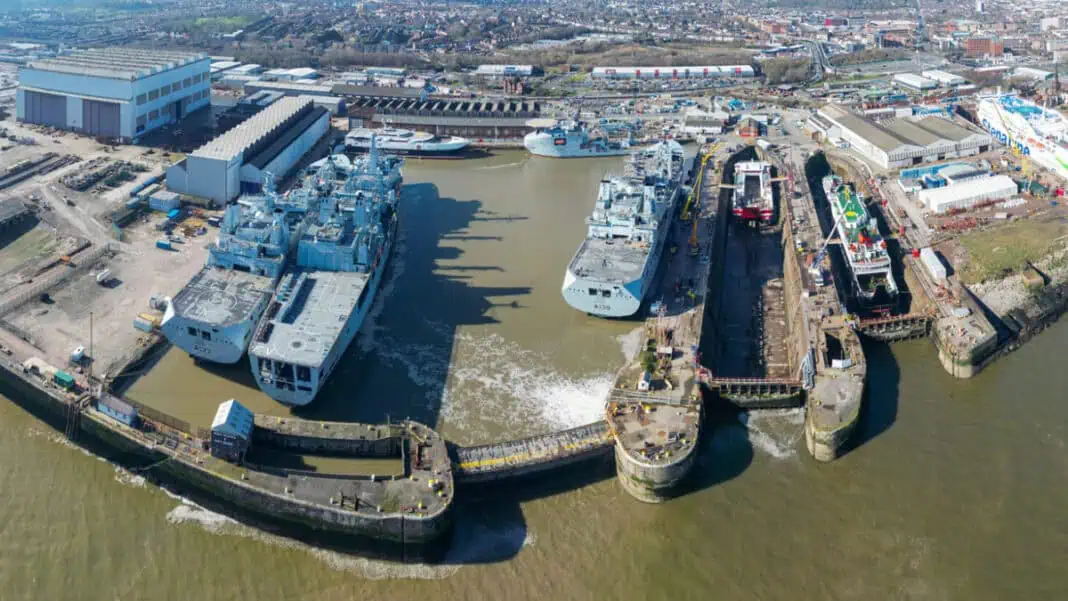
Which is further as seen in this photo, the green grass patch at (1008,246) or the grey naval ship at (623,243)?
the green grass patch at (1008,246)

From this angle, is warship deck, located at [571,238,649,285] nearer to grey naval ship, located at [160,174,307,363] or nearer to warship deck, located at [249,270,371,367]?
warship deck, located at [249,270,371,367]

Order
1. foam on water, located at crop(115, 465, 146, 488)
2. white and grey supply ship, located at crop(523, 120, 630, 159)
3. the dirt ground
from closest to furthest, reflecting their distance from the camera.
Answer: foam on water, located at crop(115, 465, 146, 488) → the dirt ground → white and grey supply ship, located at crop(523, 120, 630, 159)

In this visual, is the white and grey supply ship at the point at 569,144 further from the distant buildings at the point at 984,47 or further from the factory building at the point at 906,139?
the distant buildings at the point at 984,47

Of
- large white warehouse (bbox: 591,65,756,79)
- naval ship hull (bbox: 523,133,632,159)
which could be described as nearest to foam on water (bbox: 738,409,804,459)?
naval ship hull (bbox: 523,133,632,159)

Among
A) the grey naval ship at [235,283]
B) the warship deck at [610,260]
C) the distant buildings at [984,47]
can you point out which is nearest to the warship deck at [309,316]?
the grey naval ship at [235,283]

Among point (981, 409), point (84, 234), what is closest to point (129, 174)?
point (84, 234)

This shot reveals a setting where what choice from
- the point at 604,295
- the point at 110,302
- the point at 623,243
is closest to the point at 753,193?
the point at 623,243

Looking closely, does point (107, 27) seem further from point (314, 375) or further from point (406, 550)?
point (406, 550)
